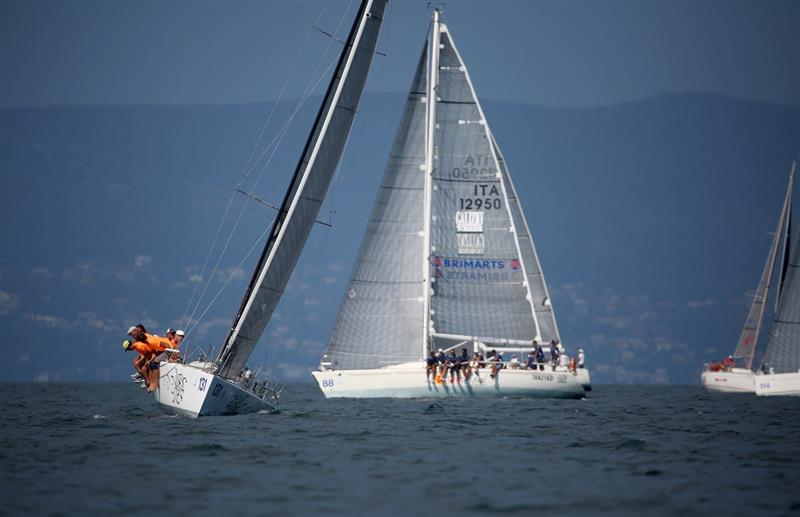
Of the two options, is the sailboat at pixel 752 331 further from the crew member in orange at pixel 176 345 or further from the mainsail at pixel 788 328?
the crew member in orange at pixel 176 345

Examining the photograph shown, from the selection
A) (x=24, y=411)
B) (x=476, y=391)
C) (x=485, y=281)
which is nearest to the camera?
(x=24, y=411)

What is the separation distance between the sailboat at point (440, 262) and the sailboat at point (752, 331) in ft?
70.1

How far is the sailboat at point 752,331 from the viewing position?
63.8 m

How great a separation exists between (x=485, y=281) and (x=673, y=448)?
2064 centimetres

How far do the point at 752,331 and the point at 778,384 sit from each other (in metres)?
21.1

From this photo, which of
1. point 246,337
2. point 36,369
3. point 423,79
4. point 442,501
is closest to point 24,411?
point 246,337

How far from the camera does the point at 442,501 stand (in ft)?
54.7

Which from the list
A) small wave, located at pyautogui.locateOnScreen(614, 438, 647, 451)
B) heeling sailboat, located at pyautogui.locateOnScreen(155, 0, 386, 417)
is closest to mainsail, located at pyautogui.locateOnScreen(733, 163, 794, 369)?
heeling sailboat, located at pyautogui.locateOnScreen(155, 0, 386, 417)

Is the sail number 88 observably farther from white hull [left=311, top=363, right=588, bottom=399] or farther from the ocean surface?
the ocean surface

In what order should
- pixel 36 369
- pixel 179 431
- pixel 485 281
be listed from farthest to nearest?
pixel 36 369
pixel 485 281
pixel 179 431

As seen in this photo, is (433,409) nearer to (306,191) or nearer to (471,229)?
(306,191)

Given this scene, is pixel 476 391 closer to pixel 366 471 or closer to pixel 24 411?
pixel 24 411

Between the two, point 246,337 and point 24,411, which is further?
point 24,411

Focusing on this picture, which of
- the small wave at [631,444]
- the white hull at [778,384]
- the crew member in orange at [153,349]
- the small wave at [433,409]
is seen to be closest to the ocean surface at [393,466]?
the small wave at [631,444]
